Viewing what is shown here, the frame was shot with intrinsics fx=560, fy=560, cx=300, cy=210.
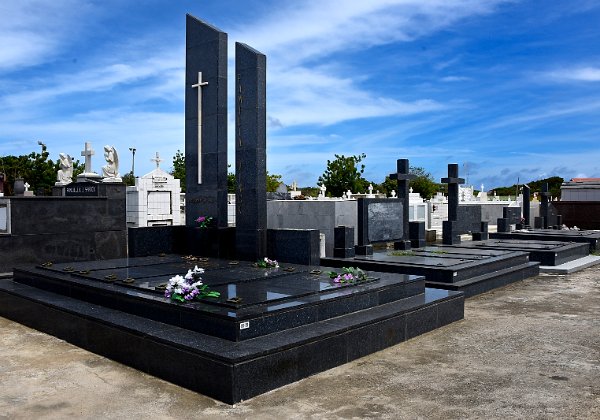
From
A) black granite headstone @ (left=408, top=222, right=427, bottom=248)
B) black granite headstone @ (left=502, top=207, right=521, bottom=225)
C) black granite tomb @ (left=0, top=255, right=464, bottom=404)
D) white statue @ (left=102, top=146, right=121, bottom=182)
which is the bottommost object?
black granite tomb @ (left=0, top=255, right=464, bottom=404)

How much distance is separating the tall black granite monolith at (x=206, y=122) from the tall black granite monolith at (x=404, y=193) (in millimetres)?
5542

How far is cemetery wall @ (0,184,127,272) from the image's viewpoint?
11789mm

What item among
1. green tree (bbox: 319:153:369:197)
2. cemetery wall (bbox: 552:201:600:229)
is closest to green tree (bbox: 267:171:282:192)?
green tree (bbox: 319:153:369:197)

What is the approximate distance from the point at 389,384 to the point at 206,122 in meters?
7.32

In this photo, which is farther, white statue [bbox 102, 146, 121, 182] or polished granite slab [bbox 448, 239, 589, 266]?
white statue [bbox 102, 146, 121, 182]

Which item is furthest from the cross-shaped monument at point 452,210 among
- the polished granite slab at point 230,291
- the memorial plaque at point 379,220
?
the polished granite slab at point 230,291

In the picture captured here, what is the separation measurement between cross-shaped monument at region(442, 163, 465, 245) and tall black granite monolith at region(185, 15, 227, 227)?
832 centimetres

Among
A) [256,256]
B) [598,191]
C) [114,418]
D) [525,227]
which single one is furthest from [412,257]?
[598,191]

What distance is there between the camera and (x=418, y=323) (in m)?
7.38

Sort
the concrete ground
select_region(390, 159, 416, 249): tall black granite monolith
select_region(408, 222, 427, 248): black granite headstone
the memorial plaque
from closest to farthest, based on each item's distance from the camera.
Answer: the concrete ground
the memorial plaque
select_region(390, 159, 416, 249): tall black granite monolith
select_region(408, 222, 427, 248): black granite headstone

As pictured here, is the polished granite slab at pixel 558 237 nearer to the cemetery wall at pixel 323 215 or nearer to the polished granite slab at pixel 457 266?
the polished granite slab at pixel 457 266

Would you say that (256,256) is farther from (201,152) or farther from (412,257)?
(412,257)

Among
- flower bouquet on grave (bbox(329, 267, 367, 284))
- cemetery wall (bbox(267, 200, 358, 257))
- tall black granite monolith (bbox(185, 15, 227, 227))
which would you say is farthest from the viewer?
cemetery wall (bbox(267, 200, 358, 257))

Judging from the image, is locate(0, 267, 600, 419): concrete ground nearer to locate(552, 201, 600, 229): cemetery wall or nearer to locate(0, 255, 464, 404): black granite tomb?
locate(0, 255, 464, 404): black granite tomb
